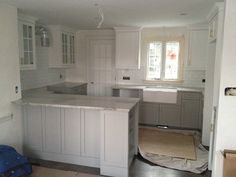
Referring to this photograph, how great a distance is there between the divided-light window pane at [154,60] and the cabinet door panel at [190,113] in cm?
102

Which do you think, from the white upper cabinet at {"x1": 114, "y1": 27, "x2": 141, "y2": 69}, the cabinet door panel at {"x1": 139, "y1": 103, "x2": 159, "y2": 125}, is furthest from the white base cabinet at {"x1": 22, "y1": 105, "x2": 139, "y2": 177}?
the white upper cabinet at {"x1": 114, "y1": 27, "x2": 141, "y2": 69}

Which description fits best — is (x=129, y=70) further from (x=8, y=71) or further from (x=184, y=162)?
(x=8, y=71)

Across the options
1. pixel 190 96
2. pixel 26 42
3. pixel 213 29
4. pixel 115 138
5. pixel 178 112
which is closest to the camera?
pixel 115 138

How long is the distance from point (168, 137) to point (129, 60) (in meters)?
1.99

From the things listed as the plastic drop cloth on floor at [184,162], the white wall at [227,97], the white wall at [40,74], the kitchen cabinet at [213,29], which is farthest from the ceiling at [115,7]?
the plastic drop cloth on floor at [184,162]

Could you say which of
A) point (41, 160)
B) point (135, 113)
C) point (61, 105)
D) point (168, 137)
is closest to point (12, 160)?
point (41, 160)

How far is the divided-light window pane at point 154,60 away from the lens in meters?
5.22

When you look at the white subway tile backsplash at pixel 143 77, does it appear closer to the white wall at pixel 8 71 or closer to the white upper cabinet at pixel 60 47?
the white upper cabinet at pixel 60 47

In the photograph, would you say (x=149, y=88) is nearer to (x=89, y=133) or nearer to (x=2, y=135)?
(x=89, y=133)

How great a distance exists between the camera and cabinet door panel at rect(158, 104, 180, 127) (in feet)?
15.6

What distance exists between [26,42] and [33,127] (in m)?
1.47

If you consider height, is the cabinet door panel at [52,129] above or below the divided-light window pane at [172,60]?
below

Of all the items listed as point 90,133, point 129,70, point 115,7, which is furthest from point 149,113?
point 115,7

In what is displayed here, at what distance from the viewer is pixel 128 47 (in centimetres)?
504
